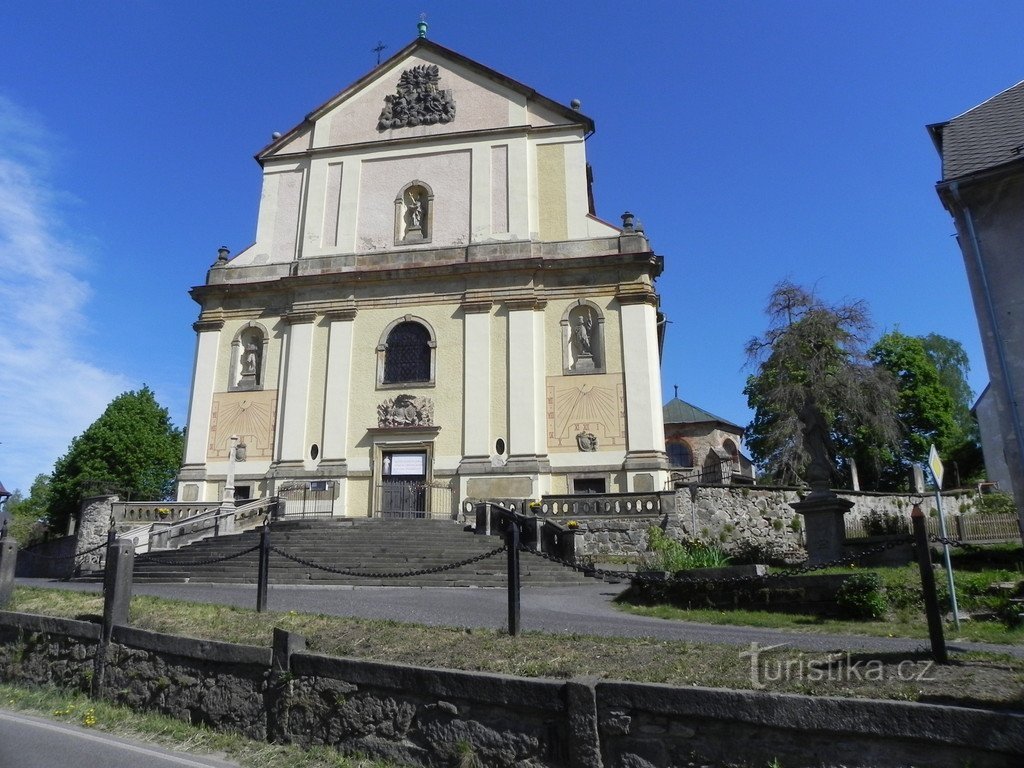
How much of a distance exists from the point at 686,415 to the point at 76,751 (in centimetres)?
4155

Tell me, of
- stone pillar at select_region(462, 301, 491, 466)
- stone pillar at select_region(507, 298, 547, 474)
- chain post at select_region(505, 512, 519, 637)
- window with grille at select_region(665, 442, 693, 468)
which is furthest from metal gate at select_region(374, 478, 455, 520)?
window with grille at select_region(665, 442, 693, 468)

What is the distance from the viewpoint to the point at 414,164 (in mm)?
26875

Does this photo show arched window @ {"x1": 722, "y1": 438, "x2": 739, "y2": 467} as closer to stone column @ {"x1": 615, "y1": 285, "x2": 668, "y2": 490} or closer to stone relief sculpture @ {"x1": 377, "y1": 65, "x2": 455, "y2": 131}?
stone column @ {"x1": 615, "y1": 285, "x2": 668, "y2": 490}

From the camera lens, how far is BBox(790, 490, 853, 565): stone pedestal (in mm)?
13422

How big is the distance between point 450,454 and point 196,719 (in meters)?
16.8

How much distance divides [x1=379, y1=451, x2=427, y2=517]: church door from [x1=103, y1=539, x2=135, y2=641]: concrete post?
14.7m

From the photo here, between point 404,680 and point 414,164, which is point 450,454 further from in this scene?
point 404,680

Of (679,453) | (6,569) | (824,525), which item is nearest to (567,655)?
(6,569)

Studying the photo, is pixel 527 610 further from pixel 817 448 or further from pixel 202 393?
pixel 202 393

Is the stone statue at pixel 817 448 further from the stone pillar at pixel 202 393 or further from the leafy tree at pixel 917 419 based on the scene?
the leafy tree at pixel 917 419

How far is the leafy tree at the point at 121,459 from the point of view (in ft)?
137

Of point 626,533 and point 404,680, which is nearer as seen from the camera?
point 404,680

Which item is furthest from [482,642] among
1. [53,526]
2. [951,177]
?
[53,526]

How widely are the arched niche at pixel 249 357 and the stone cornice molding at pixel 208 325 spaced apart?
0.70 metres
